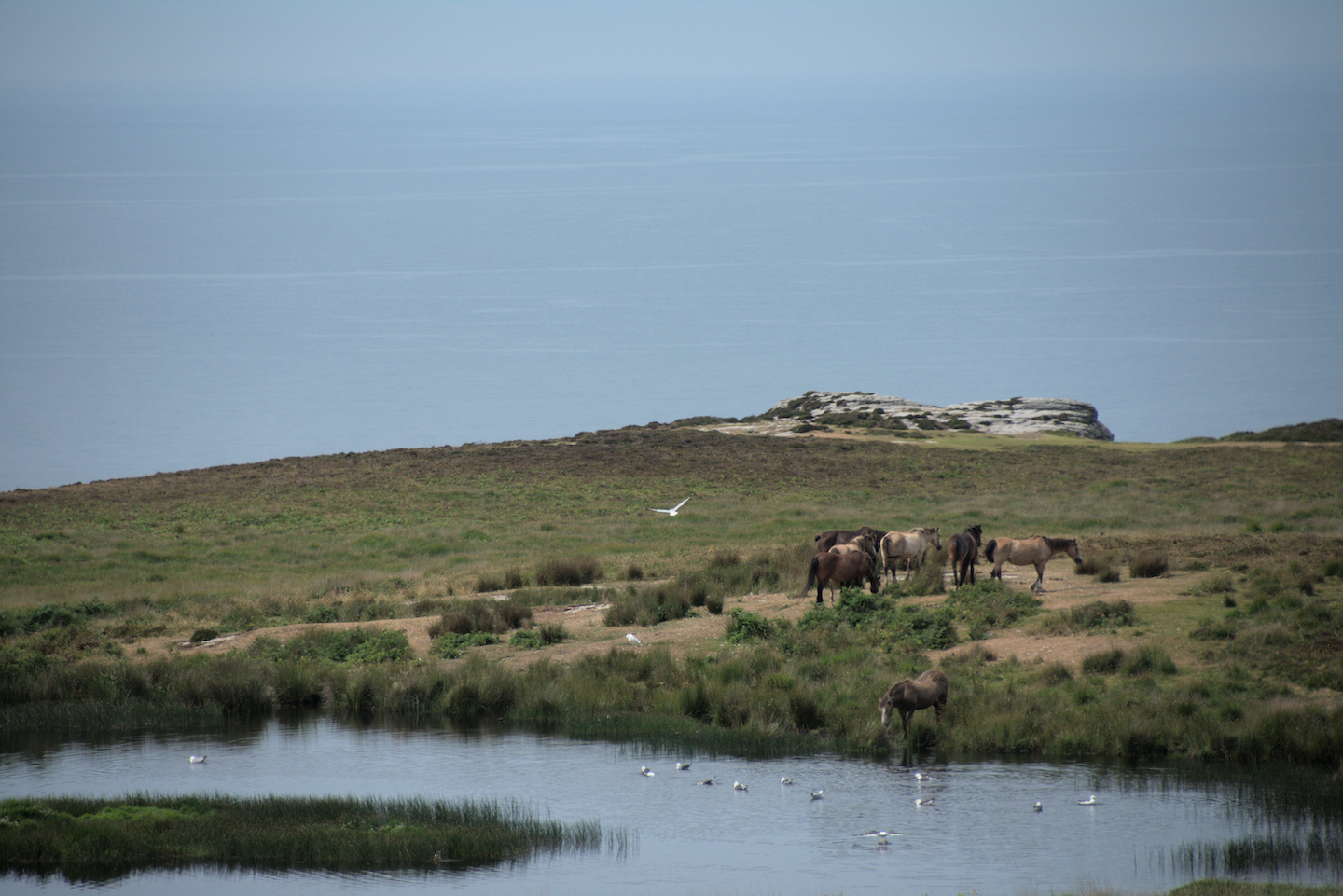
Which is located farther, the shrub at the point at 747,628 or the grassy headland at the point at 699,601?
the shrub at the point at 747,628

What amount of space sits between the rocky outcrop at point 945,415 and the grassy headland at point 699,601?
15495 mm

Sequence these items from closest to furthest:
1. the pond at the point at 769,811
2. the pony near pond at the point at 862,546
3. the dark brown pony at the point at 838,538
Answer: the pond at the point at 769,811 < the pony near pond at the point at 862,546 < the dark brown pony at the point at 838,538

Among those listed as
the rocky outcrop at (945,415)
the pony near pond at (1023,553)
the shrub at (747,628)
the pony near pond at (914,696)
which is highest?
the rocky outcrop at (945,415)

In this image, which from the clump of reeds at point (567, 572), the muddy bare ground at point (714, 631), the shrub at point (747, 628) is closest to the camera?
the muddy bare ground at point (714, 631)

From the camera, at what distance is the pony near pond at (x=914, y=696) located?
57.3ft

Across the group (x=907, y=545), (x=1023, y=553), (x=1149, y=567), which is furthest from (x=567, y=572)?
(x=1149, y=567)

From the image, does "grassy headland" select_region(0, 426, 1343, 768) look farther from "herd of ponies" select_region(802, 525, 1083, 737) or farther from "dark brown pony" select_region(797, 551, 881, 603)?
"dark brown pony" select_region(797, 551, 881, 603)

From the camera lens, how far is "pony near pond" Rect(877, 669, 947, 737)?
17.5 metres

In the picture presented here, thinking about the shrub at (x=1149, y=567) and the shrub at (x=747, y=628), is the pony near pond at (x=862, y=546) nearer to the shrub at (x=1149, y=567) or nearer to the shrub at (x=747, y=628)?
the shrub at (x=747, y=628)

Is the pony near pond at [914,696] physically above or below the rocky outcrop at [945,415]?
below

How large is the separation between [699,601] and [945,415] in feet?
157

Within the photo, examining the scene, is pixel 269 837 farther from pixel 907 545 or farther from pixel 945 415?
pixel 945 415

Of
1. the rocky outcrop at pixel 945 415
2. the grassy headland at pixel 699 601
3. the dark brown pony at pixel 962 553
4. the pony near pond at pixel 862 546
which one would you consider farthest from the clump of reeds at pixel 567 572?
the rocky outcrop at pixel 945 415

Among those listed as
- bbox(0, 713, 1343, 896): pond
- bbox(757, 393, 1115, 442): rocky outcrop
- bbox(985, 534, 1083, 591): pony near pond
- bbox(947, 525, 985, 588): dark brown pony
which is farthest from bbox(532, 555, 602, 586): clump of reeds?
bbox(757, 393, 1115, 442): rocky outcrop
